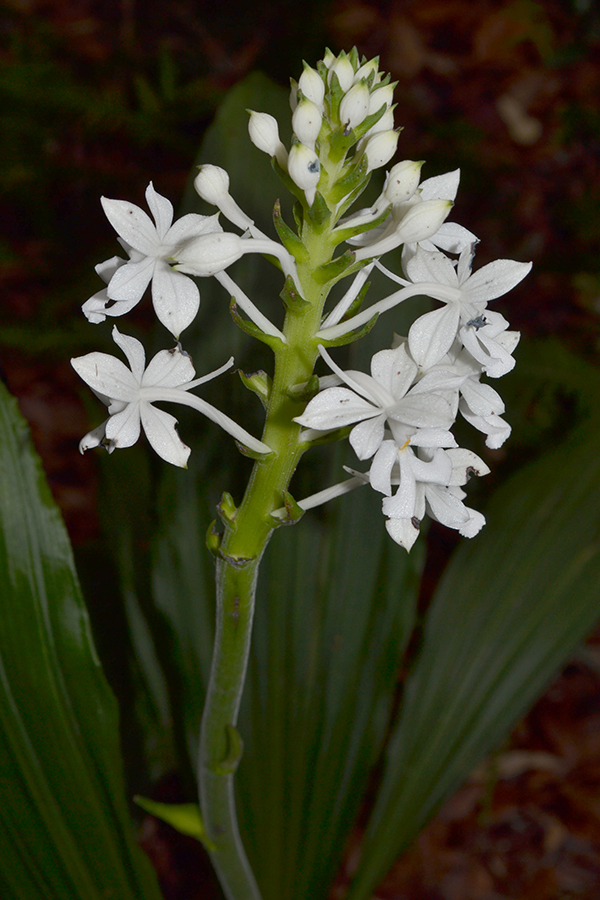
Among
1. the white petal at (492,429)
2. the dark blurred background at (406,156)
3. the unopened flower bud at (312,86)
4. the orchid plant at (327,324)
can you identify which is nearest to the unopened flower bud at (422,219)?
the orchid plant at (327,324)

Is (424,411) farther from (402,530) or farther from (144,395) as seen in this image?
(144,395)

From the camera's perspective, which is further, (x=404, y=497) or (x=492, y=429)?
(x=492, y=429)

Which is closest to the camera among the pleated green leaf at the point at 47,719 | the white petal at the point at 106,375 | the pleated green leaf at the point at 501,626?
the white petal at the point at 106,375

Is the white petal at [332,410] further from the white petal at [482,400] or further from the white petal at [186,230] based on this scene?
the white petal at [186,230]

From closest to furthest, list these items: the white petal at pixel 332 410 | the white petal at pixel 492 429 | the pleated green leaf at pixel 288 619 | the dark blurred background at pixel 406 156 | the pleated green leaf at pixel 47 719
Answer: 1. the white petal at pixel 332 410
2. the white petal at pixel 492 429
3. the pleated green leaf at pixel 47 719
4. the pleated green leaf at pixel 288 619
5. the dark blurred background at pixel 406 156

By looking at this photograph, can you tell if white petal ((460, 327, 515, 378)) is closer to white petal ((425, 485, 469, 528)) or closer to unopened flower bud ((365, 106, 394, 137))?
white petal ((425, 485, 469, 528))

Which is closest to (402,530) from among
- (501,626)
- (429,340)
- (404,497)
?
(404,497)

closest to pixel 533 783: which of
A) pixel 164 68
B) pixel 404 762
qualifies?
pixel 404 762
